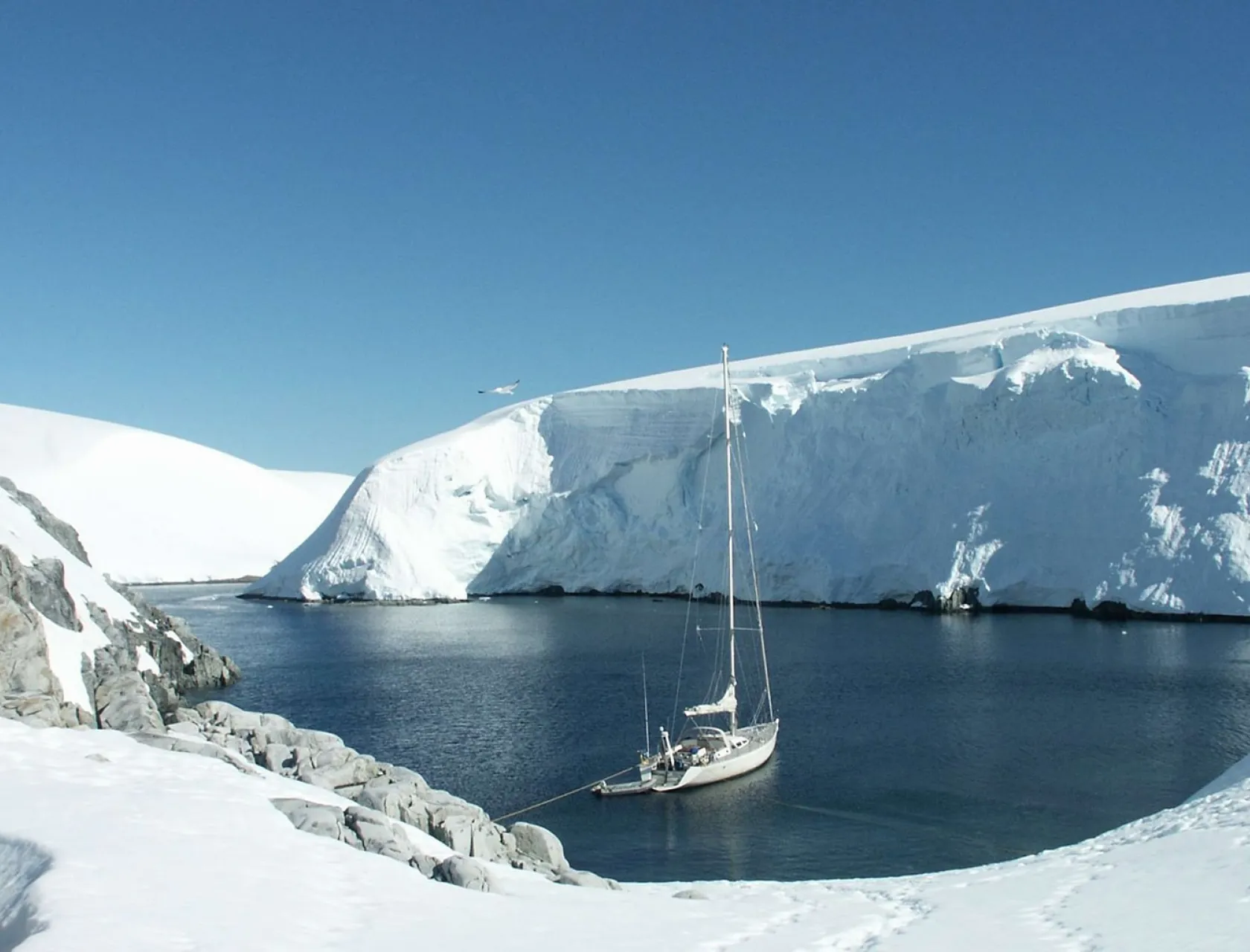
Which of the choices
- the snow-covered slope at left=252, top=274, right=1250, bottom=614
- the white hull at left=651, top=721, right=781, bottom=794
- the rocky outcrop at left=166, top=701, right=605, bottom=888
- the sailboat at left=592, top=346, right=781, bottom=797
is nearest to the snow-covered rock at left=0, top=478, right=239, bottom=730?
the rocky outcrop at left=166, top=701, right=605, bottom=888

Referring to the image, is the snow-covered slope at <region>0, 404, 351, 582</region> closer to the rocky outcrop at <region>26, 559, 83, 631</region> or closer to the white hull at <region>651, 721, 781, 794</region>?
the rocky outcrop at <region>26, 559, 83, 631</region>

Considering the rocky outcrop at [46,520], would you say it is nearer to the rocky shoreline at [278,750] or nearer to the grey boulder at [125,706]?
the rocky shoreline at [278,750]

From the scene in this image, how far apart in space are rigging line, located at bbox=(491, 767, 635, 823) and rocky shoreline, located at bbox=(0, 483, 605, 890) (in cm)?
174

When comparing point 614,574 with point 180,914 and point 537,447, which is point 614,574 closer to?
point 537,447

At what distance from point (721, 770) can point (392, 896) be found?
10574mm

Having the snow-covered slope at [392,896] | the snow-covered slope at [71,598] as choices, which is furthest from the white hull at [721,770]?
the snow-covered slope at [71,598]

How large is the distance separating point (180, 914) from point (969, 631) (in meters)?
29.6

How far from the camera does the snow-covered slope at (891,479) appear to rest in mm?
34938

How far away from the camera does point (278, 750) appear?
11961mm

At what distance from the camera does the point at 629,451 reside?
4922cm

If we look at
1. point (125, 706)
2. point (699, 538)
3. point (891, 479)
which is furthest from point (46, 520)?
point (891, 479)

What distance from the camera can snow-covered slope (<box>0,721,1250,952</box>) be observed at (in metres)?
5.35

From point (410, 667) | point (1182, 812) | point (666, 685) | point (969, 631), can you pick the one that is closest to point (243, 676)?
point (410, 667)

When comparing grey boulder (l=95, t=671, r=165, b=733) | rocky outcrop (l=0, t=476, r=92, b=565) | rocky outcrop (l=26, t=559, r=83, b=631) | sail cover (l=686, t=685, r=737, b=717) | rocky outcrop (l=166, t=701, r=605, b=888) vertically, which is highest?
rocky outcrop (l=0, t=476, r=92, b=565)
